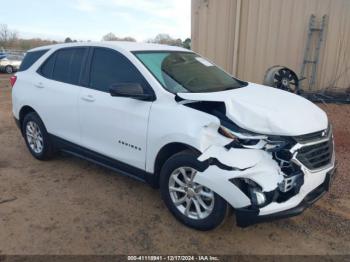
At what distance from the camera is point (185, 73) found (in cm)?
386

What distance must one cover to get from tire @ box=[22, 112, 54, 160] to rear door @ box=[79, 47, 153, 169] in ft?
3.34

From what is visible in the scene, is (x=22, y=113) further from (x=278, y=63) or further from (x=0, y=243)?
(x=278, y=63)

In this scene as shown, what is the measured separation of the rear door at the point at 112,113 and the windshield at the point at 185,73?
0.20 m

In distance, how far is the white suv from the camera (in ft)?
9.25

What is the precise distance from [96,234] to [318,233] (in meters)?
2.17

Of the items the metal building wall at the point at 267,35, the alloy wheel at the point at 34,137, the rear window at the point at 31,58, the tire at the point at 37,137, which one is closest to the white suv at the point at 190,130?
the tire at the point at 37,137

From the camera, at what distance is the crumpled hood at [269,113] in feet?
9.54

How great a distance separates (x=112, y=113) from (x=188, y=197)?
1.29 m

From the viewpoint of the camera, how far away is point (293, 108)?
3.28 metres

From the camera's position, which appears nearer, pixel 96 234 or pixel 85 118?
pixel 96 234

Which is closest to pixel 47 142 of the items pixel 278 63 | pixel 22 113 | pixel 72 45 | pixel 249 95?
pixel 22 113

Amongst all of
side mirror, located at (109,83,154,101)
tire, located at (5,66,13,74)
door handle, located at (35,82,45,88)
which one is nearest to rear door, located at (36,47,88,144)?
door handle, located at (35,82,45,88)

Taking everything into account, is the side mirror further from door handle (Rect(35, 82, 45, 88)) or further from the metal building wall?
the metal building wall

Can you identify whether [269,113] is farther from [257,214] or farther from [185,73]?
[185,73]
